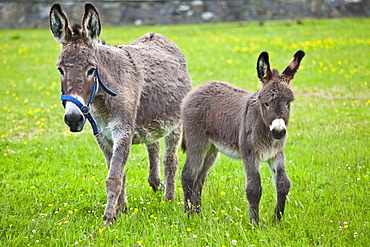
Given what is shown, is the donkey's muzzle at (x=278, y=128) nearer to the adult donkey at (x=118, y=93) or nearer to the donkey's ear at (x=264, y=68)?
the donkey's ear at (x=264, y=68)

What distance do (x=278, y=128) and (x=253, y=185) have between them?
Answer: 2.44 ft

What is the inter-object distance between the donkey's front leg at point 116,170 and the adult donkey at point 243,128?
81cm

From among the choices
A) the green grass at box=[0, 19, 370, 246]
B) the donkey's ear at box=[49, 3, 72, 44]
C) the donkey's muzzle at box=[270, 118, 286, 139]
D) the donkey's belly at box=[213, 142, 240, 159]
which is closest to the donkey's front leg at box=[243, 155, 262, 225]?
the green grass at box=[0, 19, 370, 246]

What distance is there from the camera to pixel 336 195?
17.6 feet

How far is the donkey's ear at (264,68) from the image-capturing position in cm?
443

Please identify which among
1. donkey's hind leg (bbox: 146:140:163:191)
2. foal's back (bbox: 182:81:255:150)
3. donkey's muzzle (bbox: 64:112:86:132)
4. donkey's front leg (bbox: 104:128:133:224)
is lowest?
donkey's hind leg (bbox: 146:140:163:191)

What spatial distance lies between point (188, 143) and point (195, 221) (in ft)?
3.11

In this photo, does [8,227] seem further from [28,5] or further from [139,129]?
[28,5]

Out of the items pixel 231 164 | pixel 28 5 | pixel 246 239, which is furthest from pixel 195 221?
pixel 28 5

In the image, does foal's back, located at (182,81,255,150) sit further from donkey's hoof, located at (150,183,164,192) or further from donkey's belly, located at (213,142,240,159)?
donkey's hoof, located at (150,183,164,192)

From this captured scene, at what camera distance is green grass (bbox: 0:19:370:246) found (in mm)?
4387

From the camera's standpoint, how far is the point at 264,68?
4.49m

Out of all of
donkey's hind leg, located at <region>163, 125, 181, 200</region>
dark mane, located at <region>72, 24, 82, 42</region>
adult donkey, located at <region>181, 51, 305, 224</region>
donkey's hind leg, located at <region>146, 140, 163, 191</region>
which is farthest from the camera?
donkey's hind leg, located at <region>146, 140, 163, 191</region>

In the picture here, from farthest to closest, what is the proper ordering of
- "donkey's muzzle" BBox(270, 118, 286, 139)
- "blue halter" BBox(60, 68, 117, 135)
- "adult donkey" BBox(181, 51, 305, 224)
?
"adult donkey" BBox(181, 51, 305, 224)
"blue halter" BBox(60, 68, 117, 135)
"donkey's muzzle" BBox(270, 118, 286, 139)
